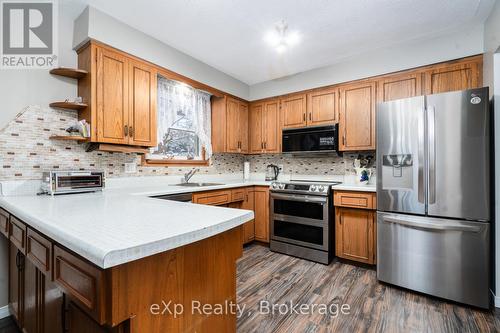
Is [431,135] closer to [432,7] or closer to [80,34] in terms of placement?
[432,7]

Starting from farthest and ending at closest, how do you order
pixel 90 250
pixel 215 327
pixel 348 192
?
1. pixel 348 192
2. pixel 215 327
3. pixel 90 250

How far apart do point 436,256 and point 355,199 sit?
837 mm

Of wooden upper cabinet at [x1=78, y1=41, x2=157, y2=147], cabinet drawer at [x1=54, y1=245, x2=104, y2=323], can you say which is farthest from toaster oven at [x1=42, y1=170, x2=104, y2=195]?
cabinet drawer at [x1=54, y1=245, x2=104, y2=323]

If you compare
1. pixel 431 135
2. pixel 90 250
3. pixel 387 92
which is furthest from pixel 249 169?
pixel 90 250

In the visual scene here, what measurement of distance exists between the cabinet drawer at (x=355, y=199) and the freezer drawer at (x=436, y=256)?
0.74 ft

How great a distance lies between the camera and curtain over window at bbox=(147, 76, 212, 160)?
9.52 ft

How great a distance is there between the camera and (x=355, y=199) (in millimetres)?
2580

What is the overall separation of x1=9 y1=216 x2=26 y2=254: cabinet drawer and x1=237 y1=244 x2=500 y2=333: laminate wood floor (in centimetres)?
140

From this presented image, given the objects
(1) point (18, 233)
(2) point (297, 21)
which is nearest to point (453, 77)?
(2) point (297, 21)

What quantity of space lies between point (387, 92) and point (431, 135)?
95cm

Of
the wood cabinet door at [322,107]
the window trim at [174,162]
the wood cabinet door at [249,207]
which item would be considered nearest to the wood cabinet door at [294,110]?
the wood cabinet door at [322,107]

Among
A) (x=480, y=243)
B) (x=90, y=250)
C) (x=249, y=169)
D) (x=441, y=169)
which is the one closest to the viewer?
(x=90, y=250)

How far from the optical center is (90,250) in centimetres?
64

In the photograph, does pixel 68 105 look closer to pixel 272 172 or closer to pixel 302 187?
pixel 302 187
